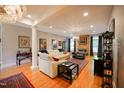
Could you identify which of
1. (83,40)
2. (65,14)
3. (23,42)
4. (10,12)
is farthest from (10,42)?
(83,40)

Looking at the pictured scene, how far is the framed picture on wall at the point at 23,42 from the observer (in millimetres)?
5931

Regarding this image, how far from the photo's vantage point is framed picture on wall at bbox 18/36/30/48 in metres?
5.93

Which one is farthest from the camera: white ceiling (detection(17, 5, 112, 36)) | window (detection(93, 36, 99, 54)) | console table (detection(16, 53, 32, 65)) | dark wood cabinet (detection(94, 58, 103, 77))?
window (detection(93, 36, 99, 54))

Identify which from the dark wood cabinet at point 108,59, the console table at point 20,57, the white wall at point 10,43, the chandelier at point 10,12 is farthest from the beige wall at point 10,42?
the dark wood cabinet at point 108,59

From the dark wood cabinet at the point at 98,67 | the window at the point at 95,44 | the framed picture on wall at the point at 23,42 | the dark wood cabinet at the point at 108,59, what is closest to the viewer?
the dark wood cabinet at the point at 108,59

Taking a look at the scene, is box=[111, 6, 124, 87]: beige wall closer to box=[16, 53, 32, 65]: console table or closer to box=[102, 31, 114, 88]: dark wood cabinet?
box=[102, 31, 114, 88]: dark wood cabinet

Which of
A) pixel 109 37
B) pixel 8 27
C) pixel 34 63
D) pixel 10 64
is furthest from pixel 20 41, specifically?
pixel 109 37

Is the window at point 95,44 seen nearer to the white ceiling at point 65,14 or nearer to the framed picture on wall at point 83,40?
the framed picture on wall at point 83,40

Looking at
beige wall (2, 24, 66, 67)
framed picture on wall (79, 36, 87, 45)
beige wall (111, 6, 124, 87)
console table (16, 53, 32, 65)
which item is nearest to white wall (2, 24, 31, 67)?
beige wall (2, 24, 66, 67)

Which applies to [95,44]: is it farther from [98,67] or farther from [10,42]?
[10,42]

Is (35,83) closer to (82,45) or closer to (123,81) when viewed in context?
(123,81)

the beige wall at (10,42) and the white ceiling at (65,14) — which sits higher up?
the white ceiling at (65,14)

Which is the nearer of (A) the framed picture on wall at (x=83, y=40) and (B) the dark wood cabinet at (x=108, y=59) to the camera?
(B) the dark wood cabinet at (x=108, y=59)

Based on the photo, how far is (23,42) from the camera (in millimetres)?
6137
